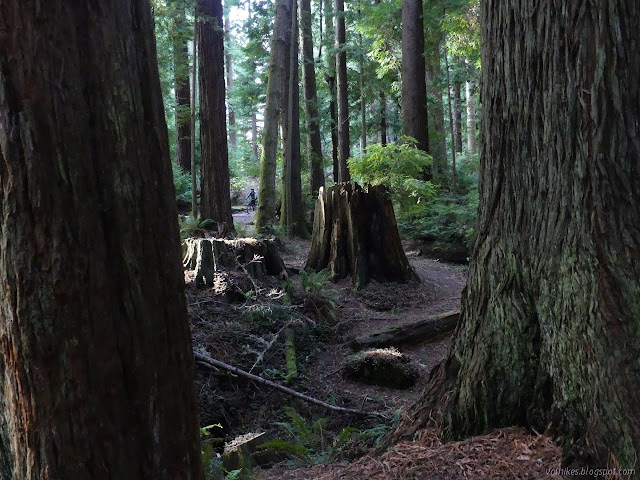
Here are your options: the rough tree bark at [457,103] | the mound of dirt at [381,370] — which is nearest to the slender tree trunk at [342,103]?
the rough tree bark at [457,103]

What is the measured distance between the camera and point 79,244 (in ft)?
5.39

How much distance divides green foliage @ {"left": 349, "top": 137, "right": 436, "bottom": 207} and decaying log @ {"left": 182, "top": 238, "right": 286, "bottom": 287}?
424 centimetres

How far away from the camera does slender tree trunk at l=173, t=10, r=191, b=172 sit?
1356 centimetres

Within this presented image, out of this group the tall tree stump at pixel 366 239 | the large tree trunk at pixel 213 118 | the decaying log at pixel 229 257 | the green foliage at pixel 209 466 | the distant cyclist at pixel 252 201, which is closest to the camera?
the green foliage at pixel 209 466

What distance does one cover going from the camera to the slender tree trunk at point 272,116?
13.7m

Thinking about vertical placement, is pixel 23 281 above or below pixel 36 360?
above

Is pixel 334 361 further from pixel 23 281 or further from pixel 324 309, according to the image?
pixel 23 281

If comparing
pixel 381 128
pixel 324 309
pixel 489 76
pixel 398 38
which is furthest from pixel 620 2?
pixel 381 128

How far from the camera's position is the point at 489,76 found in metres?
3.24

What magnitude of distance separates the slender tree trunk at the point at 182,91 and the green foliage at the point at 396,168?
6002 millimetres

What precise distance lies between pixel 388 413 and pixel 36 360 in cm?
408

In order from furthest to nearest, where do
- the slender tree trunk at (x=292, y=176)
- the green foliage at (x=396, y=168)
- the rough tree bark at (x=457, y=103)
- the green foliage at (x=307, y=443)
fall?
the rough tree bark at (x=457, y=103) → the slender tree trunk at (x=292, y=176) → the green foliage at (x=396, y=168) → the green foliage at (x=307, y=443)

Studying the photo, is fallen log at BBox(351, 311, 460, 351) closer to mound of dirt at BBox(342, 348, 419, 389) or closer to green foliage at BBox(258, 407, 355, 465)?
mound of dirt at BBox(342, 348, 419, 389)

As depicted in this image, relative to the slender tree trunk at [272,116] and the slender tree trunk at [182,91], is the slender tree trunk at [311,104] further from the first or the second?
the slender tree trunk at [272,116]
